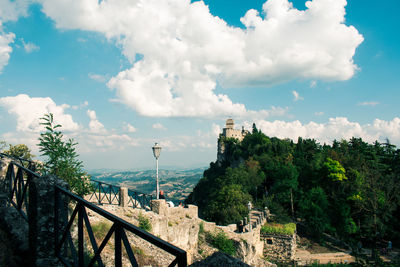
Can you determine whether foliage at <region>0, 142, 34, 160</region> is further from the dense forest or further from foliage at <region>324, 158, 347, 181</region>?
foliage at <region>324, 158, 347, 181</region>

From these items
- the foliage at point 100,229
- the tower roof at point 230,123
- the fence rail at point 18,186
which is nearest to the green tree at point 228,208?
the foliage at point 100,229

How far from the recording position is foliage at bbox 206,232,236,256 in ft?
57.5

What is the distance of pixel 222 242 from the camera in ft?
57.8

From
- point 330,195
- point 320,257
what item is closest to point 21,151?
point 320,257

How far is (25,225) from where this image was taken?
5.31m

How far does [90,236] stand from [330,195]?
139 feet

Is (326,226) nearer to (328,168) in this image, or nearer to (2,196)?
(328,168)

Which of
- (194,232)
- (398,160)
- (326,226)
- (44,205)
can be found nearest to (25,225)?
(44,205)

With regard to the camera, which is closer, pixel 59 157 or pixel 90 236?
pixel 90 236

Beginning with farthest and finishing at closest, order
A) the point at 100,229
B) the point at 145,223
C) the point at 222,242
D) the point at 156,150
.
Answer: the point at 222,242, the point at 156,150, the point at 145,223, the point at 100,229

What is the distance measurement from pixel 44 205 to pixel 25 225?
6.01 feet

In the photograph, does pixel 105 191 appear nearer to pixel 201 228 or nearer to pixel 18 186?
pixel 201 228

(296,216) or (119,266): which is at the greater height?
(119,266)

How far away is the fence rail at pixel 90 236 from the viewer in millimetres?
2042
